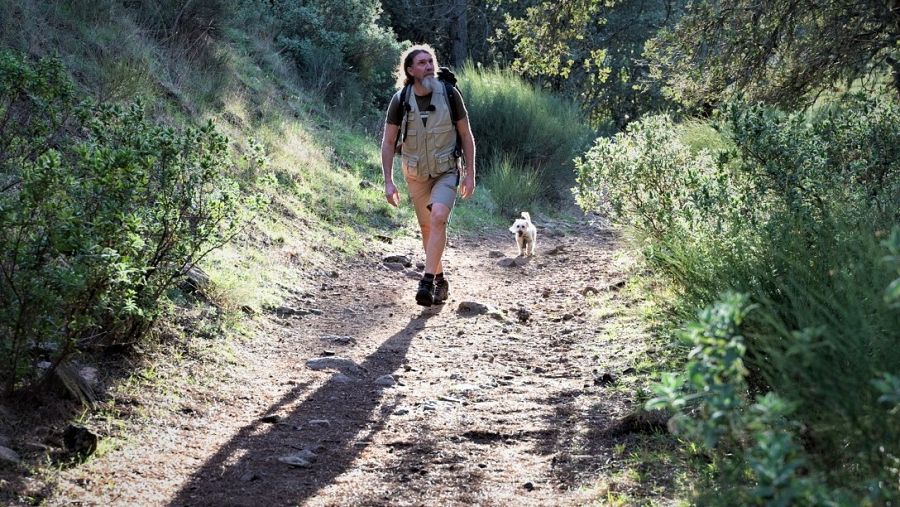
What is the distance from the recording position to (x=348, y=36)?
698 inches

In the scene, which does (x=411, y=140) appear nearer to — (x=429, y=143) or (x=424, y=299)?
(x=429, y=143)

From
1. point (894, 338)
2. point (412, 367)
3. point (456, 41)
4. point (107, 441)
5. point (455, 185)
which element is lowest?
point (107, 441)

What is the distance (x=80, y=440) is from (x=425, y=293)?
377 cm

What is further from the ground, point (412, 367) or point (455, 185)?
point (455, 185)

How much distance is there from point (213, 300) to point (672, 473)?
11.4ft

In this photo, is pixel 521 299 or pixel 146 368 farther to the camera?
pixel 521 299

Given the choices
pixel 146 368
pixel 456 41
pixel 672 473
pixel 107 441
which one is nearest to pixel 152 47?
pixel 146 368

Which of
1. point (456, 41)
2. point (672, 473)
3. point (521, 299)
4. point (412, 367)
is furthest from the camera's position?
point (456, 41)

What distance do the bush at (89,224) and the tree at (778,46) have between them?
493cm

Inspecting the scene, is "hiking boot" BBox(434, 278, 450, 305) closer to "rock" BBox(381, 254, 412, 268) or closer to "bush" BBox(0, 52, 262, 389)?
"rock" BBox(381, 254, 412, 268)

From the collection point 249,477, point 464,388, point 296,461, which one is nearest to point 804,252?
point 464,388

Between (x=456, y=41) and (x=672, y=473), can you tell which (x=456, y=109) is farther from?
(x=456, y=41)

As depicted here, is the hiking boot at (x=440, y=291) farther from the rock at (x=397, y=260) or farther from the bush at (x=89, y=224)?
the bush at (x=89, y=224)

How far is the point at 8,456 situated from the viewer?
3.30 metres
